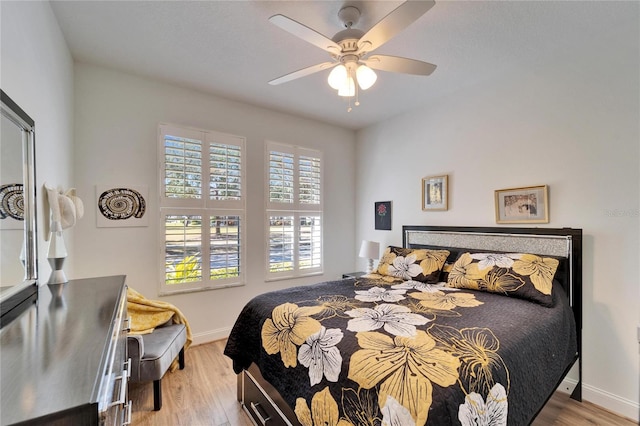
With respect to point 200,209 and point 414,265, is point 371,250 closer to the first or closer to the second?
point 414,265

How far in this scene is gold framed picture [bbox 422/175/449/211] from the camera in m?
3.18

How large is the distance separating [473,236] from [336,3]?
240 centimetres

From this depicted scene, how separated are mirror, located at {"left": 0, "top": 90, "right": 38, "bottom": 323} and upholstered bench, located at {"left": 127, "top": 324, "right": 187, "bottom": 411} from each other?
0.78 meters

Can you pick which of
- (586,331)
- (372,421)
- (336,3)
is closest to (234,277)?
(372,421)

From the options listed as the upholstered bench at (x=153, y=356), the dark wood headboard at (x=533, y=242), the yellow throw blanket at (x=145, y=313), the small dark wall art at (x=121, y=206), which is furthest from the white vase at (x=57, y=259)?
the dark wood headboard at (x=533, y=242)

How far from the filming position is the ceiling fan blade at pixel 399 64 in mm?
1805

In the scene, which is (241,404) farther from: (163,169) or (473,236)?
(473,236)

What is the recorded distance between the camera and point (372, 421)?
1061 millimetres

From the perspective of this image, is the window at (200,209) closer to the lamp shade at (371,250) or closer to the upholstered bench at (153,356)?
the upholstered bench at (153,356)

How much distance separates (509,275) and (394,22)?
1.96 m

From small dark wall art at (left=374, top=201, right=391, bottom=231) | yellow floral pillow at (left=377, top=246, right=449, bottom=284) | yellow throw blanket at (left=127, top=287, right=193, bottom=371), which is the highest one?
small dark wall art at (left=374, top=201, right=391, bottom=231)

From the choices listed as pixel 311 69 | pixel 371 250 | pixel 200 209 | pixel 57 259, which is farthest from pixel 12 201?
pixel 371 250

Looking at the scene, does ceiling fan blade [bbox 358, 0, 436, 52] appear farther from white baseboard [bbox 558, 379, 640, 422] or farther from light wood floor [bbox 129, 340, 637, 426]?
white baseboard [bbox 558, 379, 640, 422]

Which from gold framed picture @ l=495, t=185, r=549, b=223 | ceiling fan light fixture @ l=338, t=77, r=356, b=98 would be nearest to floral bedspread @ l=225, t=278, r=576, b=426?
gold framed picture @ l=495, t=185, r=549, b=223
